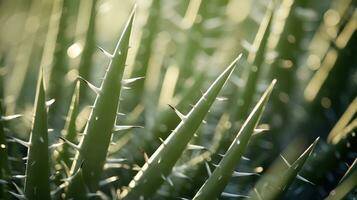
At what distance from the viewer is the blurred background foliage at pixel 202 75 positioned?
3.20 feet

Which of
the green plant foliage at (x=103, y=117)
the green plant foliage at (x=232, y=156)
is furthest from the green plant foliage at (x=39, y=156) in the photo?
the green plant foliage at (x=232, y=156)

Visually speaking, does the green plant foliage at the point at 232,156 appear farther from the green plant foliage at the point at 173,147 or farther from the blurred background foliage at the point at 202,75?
the blurred background foliage at the point at 202,75

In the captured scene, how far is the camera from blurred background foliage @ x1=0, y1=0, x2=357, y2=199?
38.4 inches

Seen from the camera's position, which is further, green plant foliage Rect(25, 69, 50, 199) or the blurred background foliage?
the blurred background foliage

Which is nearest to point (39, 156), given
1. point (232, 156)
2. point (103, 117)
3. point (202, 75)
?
point (103, 117)

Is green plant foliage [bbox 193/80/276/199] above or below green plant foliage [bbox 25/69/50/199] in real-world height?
above

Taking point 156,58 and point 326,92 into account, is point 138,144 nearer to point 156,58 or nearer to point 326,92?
point 156,58

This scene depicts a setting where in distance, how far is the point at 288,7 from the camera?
1026 millimetres

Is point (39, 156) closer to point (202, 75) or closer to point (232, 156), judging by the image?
point (232, 156)

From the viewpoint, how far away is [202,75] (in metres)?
0.98

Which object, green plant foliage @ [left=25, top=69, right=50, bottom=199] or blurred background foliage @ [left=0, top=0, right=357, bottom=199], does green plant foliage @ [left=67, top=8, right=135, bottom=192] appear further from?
blurred background foliage @ [left=0, top=0, right=357, bottom=199]

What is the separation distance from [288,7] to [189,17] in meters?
0.19

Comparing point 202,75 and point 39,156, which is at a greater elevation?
point 202,75

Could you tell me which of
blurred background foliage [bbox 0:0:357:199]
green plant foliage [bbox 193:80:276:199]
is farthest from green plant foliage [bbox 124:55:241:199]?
blurred background foliage [bbox 0:0:357:199]
